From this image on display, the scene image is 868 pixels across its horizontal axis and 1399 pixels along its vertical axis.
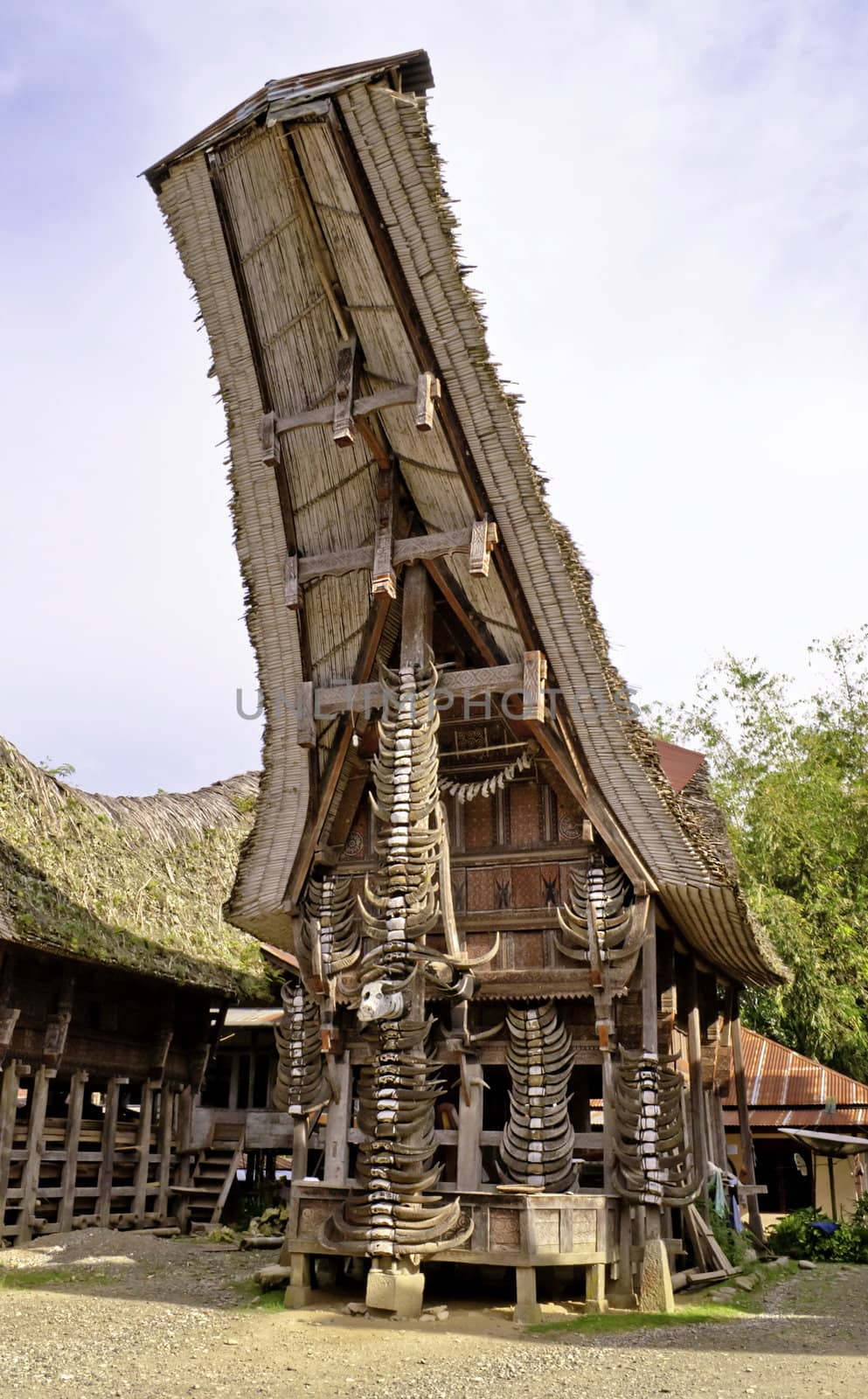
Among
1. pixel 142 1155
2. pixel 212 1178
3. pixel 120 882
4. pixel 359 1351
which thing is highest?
pixel 120 882

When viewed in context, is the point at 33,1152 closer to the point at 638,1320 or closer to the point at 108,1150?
the point at 108,1150

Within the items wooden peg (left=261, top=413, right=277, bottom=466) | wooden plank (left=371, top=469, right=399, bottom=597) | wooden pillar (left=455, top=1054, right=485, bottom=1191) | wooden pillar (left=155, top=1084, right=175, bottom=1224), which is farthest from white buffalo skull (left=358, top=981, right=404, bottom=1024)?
wooden pillar (left=155, top=1084, right=175, bottom=1224)

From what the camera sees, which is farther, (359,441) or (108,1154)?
(108,1154)

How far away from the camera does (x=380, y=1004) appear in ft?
35.5

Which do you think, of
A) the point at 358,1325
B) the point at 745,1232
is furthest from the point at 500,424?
the point at 745,1232

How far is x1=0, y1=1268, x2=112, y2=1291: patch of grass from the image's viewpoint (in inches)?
464

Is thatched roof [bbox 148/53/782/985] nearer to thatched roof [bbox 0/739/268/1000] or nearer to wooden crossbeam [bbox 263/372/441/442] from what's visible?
wooden crossbeam [bbox 263/372/441/442]

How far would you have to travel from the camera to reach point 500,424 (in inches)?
465

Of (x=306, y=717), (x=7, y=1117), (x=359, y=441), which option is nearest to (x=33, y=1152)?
(x=7, y=1117)

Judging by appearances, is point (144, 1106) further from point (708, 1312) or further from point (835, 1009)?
point (835, 1009)

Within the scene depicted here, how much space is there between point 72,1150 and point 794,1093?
11641mm

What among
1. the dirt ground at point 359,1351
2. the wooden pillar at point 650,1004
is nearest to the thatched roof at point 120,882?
the dirt ground at point 359,1351

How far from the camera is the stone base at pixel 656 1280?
1077cm

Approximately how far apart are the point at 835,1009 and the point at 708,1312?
1329 cm
